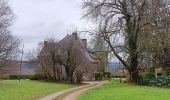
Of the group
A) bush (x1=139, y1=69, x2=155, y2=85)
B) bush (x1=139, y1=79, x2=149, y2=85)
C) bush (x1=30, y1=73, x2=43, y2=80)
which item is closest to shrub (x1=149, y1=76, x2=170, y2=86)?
bush (x1=139, y1=79, x2=149, y2=85)

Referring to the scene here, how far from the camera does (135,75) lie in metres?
52.1

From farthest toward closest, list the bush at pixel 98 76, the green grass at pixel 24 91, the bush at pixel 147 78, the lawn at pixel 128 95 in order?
1. the bush at pixel 98 76
2. the bush at pixel 147 78
3. the green grass at pixel 24 91
4. the lawn at pixel 128 95

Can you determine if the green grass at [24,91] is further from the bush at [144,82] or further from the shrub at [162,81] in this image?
the shrub at [162,81]

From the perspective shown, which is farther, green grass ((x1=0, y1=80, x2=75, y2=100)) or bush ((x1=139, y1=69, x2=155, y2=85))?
bush ((x1=139, y1=69, x2=155, y2=85))

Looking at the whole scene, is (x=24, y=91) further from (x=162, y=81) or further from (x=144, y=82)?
(x=144, y=82)

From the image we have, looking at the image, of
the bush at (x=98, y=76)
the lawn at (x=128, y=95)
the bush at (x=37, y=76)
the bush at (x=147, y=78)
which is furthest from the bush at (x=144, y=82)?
the bush at (x=98, y=76)

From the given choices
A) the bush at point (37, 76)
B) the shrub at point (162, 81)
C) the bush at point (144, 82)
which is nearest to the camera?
the shrub at point (162, 81)

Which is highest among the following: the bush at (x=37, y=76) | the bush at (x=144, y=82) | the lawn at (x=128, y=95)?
the bush at (x=37, y=76)

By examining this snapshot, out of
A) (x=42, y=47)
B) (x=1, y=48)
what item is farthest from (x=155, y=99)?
(x=42, y=47)

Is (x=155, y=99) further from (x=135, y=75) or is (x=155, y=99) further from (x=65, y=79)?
(x=65, y=79)

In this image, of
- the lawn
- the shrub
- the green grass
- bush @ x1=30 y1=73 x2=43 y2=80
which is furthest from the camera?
bush @ x1=30 y1=73 x2=43 y2=80

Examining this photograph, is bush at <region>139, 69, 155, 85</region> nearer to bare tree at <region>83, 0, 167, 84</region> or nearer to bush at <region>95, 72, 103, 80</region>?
bare tree at <region>83, 0, 167, 84</region>

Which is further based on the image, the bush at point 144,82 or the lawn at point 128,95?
the bush at point 144,82

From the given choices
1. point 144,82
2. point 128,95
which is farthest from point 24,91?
point 144,82
